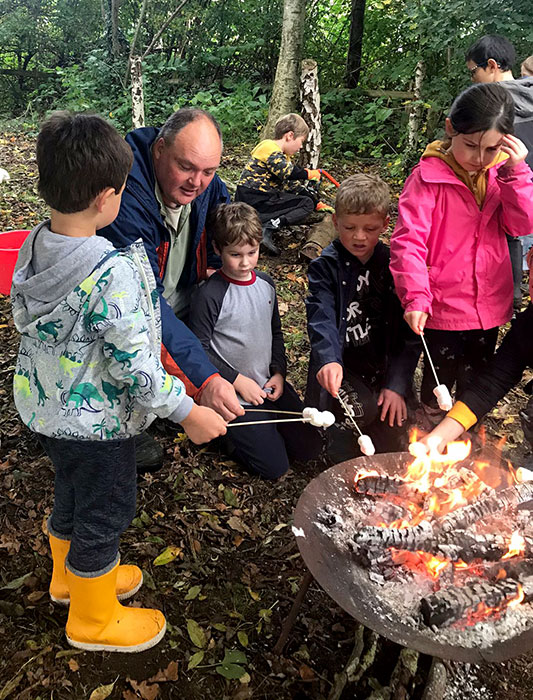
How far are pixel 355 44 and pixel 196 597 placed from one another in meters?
11.7

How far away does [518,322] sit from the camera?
3125mm

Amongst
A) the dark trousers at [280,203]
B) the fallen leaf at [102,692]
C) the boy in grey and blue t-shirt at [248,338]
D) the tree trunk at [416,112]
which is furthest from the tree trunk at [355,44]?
the fallen leaf at [102,692]

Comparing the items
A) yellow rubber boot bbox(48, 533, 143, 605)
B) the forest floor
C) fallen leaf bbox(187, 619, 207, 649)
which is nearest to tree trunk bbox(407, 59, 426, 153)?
the forest floor

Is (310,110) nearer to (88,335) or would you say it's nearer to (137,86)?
(137,86)

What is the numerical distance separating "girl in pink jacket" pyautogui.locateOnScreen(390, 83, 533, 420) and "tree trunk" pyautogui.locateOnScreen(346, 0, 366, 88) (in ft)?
31.7

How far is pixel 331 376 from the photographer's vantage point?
115 inches

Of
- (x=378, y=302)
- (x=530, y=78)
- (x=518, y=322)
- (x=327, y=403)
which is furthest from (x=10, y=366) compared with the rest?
(x=530, y=78)

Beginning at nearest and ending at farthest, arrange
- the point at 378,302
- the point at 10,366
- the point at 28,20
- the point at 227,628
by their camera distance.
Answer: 1. the point at 227,628
2. the point at 378,302
3. the point at 10,366
4. the point at 28,20

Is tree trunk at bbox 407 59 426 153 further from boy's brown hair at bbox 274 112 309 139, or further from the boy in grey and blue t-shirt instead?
the boy in grey and blue t-shirt

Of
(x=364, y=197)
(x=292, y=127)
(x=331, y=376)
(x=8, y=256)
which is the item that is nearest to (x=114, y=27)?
(x=292, y=127)

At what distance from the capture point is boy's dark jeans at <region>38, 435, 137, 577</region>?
2053 mm

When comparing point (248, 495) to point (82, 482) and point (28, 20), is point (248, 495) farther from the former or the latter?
point (28, 20)

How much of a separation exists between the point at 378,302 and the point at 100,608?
218 centimetres

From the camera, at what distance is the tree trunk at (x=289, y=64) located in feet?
27.0
